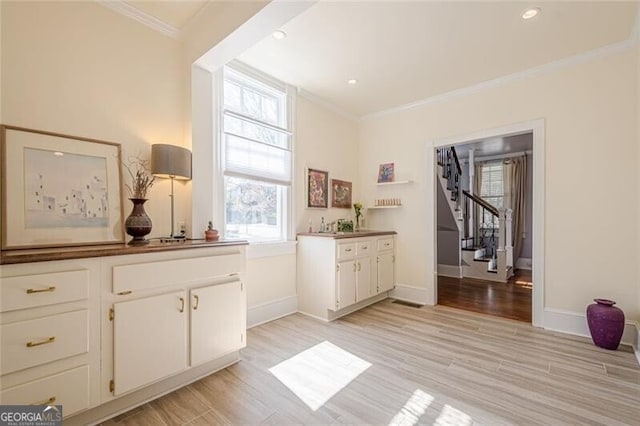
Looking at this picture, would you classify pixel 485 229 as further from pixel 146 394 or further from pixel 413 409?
pixel 146 394

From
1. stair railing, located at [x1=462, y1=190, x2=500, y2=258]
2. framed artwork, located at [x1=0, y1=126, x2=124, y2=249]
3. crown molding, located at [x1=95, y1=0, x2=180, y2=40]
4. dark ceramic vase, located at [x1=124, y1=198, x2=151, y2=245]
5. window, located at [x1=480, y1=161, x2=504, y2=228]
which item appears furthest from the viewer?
window, located at [x1=480, y1=161, x2=504, y2=228]

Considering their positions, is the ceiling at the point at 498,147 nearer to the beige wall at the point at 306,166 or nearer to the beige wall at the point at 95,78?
the beige wall at the point at 306,166

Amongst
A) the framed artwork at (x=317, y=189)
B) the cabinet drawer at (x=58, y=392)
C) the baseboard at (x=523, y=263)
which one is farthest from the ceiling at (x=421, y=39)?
the baseboard at (x=523, y=263)

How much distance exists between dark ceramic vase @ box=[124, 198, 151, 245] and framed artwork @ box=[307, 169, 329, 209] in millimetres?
2052

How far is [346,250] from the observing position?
3361mm

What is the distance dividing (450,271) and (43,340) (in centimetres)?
598

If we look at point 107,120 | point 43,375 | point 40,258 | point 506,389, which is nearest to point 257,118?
point 107,120

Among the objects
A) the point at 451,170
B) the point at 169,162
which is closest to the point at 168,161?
the point at 169,162

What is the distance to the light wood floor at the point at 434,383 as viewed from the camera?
170 cm

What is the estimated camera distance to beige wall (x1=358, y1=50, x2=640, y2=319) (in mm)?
2678

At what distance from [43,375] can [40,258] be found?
1.96 ft

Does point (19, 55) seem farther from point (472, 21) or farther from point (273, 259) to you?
point (472, 21)

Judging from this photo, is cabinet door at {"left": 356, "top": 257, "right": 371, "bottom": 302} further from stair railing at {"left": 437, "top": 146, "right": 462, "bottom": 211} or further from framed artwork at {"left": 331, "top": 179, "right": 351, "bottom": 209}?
stair railing at {"left": 437, "top": 146, "right": 462, "bottom": 211}

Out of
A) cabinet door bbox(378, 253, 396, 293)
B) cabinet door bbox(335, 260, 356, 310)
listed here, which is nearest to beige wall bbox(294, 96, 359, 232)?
cabinet door bbox(335, 260, 356, 310)
